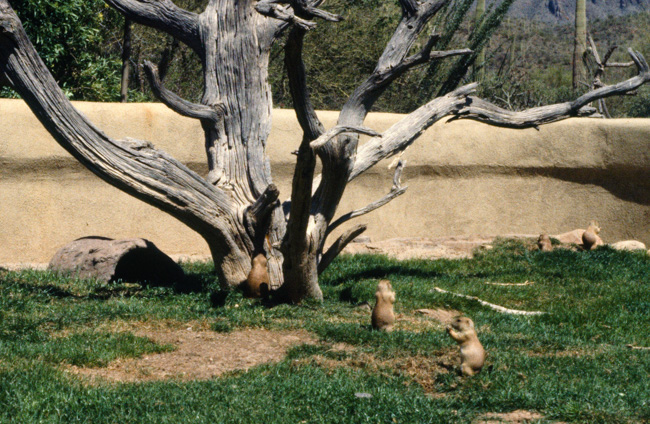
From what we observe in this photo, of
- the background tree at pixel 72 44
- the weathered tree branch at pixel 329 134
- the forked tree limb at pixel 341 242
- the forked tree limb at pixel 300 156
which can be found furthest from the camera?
the background tree at pixel 72 44

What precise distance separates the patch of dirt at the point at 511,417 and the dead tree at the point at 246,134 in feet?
9.50

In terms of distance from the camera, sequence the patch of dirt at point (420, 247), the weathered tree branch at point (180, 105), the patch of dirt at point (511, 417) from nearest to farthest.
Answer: the patch of dirt at point (511, 417) → the weathered tree branch at point (180, 105) → the patch of dirt at point (420, 247)

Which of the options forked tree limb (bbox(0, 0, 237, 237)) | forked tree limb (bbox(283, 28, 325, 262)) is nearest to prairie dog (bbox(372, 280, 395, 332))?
forked tree limb (bbox(283, 28, 325, 262))

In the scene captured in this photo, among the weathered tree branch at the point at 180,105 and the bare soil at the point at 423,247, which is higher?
the weathered tree branch at the point at 180,105

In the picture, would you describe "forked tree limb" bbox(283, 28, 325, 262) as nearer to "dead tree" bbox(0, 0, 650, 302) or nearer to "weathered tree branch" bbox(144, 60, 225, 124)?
"dead tree" bbox(0, 0, 650, 302)

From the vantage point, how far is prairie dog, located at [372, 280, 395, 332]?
23.2 feet

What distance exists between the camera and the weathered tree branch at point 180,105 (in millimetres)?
8094

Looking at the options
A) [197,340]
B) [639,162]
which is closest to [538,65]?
[639,162]

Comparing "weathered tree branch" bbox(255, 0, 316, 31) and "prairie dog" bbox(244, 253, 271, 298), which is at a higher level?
"weathered tree branch" bbox(255, 0, 316, 31)

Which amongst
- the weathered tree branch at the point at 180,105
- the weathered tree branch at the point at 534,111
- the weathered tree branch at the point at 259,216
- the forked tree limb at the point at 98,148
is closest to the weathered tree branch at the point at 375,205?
the weathered tree branch at the point at 259,216

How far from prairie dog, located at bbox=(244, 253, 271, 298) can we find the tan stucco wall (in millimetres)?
3349

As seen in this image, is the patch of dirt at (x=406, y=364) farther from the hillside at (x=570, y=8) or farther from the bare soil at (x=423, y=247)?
the hillside at (x=570, y=8)

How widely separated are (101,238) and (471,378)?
574cm

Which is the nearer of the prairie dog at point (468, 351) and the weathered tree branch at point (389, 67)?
the prairie dog at point (468, 351)
